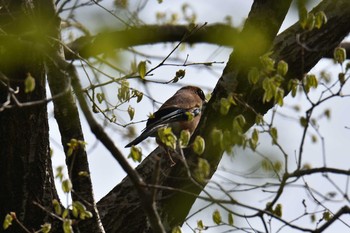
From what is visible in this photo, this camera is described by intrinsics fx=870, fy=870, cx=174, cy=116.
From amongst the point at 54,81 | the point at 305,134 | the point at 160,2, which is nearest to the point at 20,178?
the point at 54,81

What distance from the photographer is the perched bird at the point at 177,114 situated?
6.46 metres

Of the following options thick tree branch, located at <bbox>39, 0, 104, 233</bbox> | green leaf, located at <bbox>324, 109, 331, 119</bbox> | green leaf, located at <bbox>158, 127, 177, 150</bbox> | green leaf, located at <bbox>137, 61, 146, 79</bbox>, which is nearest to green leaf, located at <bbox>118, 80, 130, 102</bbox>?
thick tree branch, located at <bbox>39, 0, 104, 233</bbox>

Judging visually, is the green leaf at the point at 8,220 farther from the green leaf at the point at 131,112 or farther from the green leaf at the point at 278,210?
the green leaf at the point at 278,210

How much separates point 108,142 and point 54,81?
763mm

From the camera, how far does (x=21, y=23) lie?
479 cm

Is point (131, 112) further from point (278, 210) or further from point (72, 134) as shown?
point (278, 210)

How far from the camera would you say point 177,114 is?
7.06 m

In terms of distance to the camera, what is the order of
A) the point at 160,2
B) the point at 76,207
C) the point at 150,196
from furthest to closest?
the point at 160,2, the point at 76,207, the point at 150,196

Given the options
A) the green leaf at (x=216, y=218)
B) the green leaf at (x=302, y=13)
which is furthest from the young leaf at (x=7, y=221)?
the green leaf at (x=302, y=13)

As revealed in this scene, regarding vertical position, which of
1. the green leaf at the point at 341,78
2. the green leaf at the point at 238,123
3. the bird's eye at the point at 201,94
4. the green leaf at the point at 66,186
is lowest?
the green leaf at the point at 66,186

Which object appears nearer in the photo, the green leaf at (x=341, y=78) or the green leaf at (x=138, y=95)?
the green leaf at (x=341, y=78)

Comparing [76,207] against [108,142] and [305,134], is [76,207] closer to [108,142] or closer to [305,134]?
[108,142]

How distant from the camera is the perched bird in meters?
6.46

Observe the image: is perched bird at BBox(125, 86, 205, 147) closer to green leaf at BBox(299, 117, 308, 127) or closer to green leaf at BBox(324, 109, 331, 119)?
green leaf at BBox(324, 109, 331, 119)
